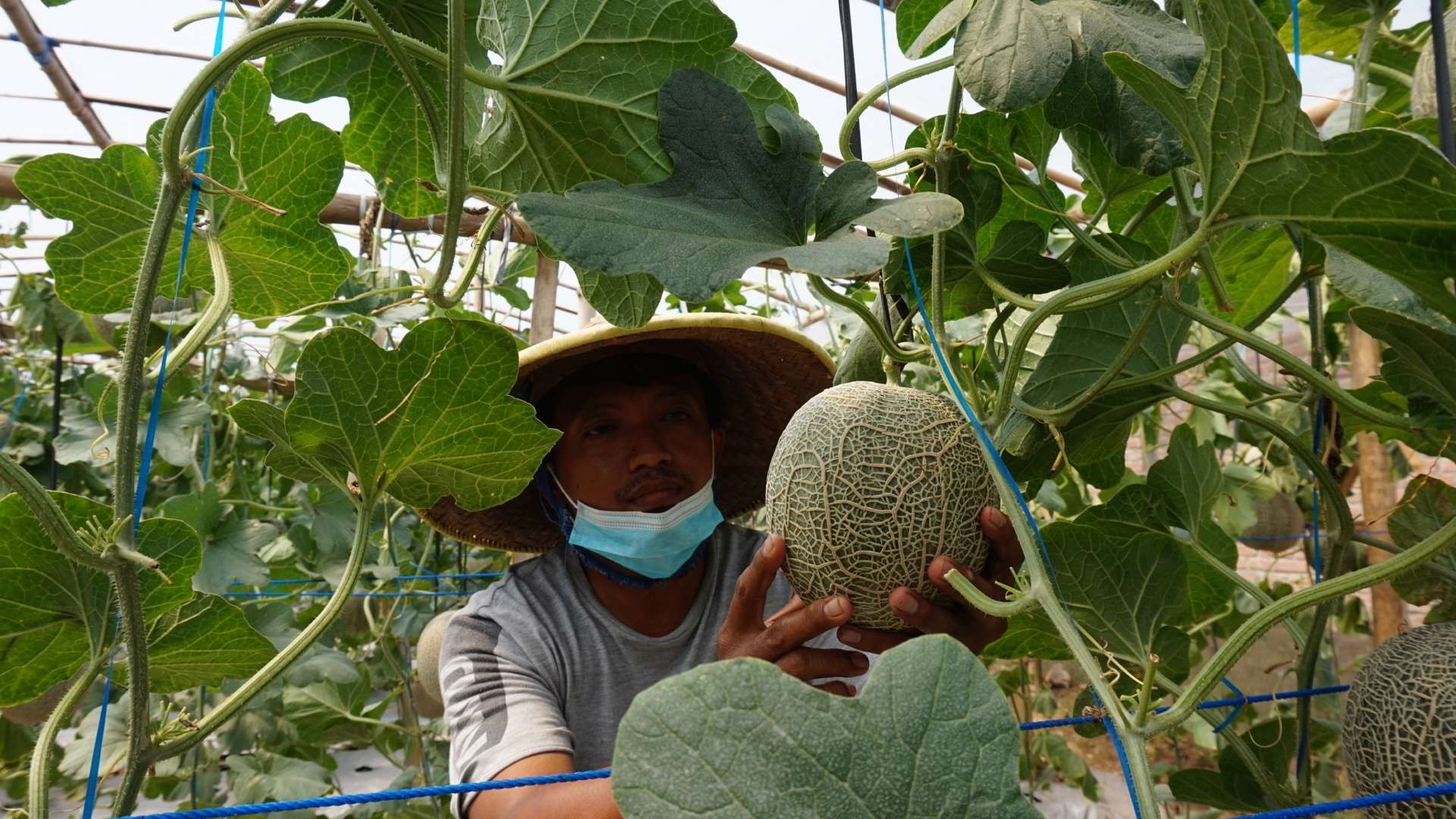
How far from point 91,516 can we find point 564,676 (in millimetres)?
788

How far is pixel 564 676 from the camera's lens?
1.45m

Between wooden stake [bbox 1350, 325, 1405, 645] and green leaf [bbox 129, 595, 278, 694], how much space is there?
92.6 inches

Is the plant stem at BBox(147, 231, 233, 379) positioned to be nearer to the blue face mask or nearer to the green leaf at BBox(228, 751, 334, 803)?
the blue face mask

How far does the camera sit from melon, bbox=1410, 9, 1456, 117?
2.82 ft

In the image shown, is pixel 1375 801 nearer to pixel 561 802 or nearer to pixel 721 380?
pixel 561 802

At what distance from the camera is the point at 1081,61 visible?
745 millimetres

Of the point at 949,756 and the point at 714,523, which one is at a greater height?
the point at 949,756

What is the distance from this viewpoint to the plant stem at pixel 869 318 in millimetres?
829

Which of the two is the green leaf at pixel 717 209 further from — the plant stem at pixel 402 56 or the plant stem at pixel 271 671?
the plant stem at pixel 271 671

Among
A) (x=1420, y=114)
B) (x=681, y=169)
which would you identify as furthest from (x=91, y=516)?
(x=1420, y=114)

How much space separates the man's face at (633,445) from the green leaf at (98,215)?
0.59 metres

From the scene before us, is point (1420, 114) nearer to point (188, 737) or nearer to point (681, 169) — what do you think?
point (681, 169)

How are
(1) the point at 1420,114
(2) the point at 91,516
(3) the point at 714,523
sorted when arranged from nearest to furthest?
(2) the point at 91,516 < (1) the point at 1420,114 < (3) the point at 714,523

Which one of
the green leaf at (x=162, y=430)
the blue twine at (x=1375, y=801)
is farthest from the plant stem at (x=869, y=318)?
the green leaf at (x=162, y=430)
